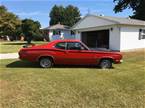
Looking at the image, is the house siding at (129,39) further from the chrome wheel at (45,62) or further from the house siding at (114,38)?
the chrome wheel at (45,62)

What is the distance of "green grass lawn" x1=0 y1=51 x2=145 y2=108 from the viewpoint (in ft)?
19.5

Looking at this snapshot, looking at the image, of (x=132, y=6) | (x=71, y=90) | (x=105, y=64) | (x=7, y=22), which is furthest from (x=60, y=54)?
(x=7, y=22)

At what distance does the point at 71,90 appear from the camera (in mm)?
7027

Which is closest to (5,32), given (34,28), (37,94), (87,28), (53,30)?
(53,30)

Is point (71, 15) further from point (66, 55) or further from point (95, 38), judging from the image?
point (66, 55)

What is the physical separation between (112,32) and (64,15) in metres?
60.2

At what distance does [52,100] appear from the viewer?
20.1 feet

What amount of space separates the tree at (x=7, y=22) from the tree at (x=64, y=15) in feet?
68.2

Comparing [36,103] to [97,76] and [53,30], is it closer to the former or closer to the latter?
[97,76]

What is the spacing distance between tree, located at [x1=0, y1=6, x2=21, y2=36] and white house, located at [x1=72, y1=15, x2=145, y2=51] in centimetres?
3660

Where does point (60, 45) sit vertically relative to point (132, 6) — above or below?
below

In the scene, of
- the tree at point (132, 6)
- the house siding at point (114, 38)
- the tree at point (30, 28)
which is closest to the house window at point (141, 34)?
the house siding at point (114, 38)

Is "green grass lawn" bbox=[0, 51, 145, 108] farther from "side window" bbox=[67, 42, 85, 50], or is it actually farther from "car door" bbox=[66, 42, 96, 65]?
"side window" bbox=[67, 42, 85, 50]

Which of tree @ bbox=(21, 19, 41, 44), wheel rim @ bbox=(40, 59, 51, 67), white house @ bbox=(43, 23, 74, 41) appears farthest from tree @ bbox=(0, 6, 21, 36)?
wheel rim @ bbox=(40, 59, 51, 67)
